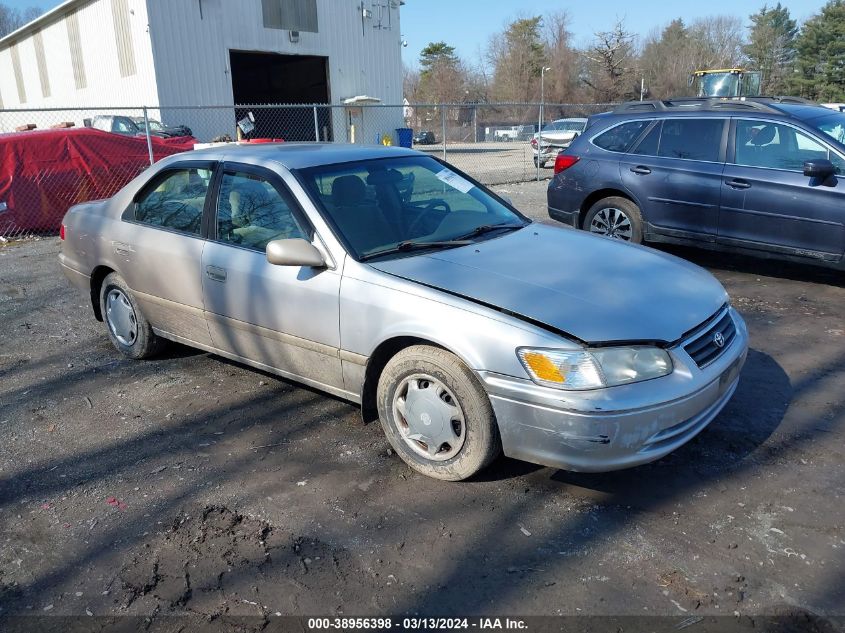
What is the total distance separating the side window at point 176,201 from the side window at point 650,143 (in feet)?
16.4

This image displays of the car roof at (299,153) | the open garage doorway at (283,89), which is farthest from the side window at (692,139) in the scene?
the open garage doorway at (283,89)

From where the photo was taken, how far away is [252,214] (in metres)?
4.07

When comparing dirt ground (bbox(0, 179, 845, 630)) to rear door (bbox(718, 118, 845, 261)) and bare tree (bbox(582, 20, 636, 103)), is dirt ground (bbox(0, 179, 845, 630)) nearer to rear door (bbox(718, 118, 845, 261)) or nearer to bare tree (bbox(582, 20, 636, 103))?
rear door (bbox(718, 118, 845, 261))

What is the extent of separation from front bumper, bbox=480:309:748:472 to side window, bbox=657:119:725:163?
15.1 ft

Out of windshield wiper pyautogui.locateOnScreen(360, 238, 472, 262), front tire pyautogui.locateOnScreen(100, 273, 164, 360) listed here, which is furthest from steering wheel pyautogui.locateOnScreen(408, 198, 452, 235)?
front tire pyautogui.locateOnScreen(100, 273, 164, 360)

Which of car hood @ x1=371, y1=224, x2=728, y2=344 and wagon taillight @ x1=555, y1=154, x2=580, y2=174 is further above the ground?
wagon taillight @ x1=555, y1=154, x2=580, y2=174

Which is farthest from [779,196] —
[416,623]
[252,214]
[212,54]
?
[212,54]

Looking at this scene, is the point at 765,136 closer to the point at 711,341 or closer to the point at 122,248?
the point at 711,341

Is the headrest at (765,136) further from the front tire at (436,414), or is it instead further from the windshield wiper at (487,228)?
the front tire at (436,414)

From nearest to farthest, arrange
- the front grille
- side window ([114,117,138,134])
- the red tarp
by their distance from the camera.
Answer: the front grille, the red tarp, side window ([114,117,138,134])

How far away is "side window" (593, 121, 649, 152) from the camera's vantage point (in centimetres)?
758

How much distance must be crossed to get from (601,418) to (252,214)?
2420mm

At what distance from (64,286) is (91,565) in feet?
18.2

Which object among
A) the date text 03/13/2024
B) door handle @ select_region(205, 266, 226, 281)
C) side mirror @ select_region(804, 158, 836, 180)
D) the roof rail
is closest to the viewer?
the date text 03/13/2024
